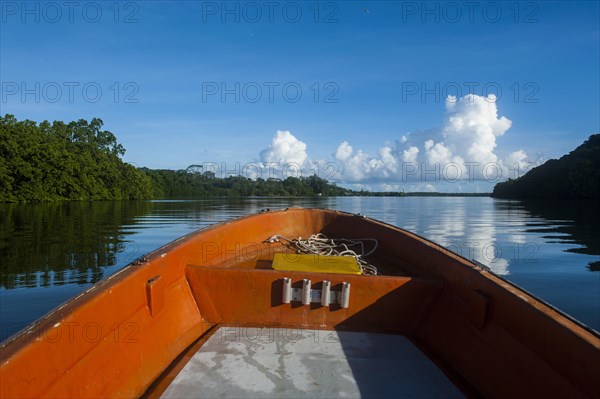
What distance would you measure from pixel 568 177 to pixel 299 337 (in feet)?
232

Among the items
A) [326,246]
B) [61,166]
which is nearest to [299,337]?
[326,246]

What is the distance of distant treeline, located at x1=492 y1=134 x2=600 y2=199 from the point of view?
191 feet

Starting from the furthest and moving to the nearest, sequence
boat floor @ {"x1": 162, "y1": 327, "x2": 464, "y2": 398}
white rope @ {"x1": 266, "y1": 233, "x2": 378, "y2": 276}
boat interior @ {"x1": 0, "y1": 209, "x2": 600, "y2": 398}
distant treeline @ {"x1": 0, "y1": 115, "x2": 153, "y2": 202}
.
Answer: distant treeline @ {"x1": 0, "y1": 115, "x2": 153, "y2": 202}, white rope @ {"x1": 266, "y1": 233, "x2": 378, "y2": 276}, boat floor @ {"x1": 162, "y1": 327, "x2": 464, "y2": 398}, boat interior @ {"x1": 0, "y1": 209, "x2": 600, "y2": 398}

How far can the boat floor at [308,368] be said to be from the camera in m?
2.34

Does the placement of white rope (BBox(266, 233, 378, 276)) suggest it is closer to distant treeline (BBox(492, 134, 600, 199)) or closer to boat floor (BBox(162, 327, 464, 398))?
boat floor (BBox(162, 327, 464, 398))

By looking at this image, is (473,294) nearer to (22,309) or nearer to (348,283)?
(348,283)

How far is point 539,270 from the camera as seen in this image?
26.5 feet

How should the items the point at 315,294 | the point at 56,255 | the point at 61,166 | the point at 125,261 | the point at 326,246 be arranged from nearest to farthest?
the point at 315,294 < the point at 326,246 < the point at 125,261 < the point at 56,255 < the point at 61,166

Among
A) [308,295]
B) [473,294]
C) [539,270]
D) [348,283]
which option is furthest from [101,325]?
[539,270]

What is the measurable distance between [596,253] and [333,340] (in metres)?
10.4

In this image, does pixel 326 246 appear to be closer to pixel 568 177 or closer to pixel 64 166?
pixel 64 166

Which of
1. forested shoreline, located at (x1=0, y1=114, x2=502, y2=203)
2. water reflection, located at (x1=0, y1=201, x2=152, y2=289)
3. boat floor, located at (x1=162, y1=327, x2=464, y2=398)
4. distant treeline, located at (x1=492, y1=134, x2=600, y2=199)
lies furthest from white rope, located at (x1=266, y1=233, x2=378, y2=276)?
distant treeline, located at (x1=492, y1=134, x2=600, y2=199)

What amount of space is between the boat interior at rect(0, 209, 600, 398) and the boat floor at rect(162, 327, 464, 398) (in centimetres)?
1

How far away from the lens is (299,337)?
125 inches
